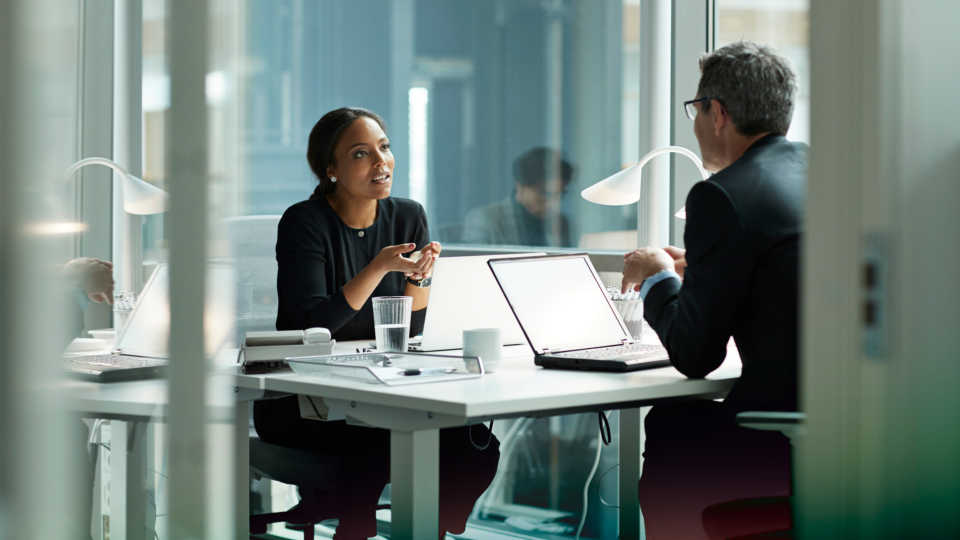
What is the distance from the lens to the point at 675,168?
3139 mm

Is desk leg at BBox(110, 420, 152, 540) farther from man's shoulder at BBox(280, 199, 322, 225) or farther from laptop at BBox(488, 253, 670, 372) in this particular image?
man's shoulder at BBox(280, 199, 322, 225)

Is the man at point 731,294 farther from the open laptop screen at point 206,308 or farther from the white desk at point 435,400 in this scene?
the open laptop screen at point 206,308

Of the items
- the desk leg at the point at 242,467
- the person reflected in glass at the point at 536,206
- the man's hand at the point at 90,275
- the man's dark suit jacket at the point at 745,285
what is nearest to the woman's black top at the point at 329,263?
the desk leg at the point at 242,467

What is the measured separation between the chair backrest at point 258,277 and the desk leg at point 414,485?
3.98 ft

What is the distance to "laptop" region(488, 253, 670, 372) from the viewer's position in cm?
179

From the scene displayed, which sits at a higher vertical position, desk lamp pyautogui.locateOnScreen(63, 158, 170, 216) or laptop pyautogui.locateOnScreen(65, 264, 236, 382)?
desk lamp pyautogui.locateOnScreen(63, 158, 170, 216)

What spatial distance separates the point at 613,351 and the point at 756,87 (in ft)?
1.99

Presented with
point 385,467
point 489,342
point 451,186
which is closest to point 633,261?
point 489,342

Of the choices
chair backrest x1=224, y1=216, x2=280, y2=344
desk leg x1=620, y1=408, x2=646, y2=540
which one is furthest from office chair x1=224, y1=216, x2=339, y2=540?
desk leg x1=620, y1=408, x2=646, y2=540

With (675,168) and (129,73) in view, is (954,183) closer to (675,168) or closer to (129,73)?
(129,73)

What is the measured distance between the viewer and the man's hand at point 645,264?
6.00ft

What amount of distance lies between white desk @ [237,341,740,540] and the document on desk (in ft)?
0.08

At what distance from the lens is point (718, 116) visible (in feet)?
5.96

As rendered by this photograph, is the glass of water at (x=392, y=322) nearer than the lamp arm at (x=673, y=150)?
Yes
